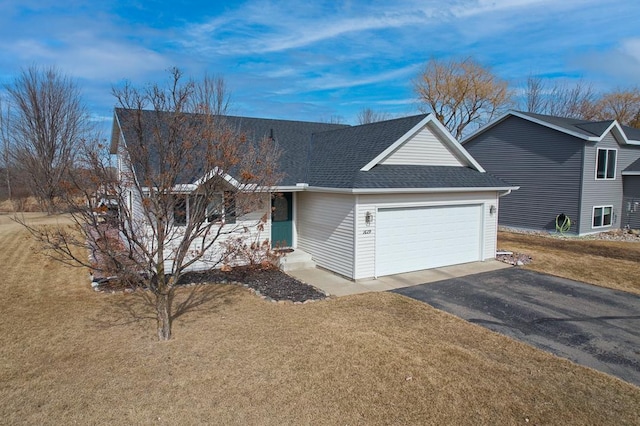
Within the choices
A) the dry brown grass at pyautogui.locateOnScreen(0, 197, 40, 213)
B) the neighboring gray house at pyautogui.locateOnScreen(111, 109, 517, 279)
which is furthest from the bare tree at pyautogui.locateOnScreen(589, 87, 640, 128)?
the dry brown grass at pyautogui.locateOnScreen(0, 197, 40, 213)

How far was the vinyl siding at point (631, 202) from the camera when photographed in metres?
21.0

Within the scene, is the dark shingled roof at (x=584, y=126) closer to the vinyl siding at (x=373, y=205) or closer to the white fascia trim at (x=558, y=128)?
the white fascia trim at (x=558, y=128)

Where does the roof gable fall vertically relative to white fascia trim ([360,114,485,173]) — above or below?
above

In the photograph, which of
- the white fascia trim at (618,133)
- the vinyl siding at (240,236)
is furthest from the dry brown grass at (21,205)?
the white fascia trim at (618,133)

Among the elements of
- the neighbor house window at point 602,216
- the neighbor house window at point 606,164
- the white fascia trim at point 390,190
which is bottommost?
the neighbor house window at point 602,216

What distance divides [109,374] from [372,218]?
23.8ft

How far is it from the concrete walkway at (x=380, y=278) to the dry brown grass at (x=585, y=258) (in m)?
1.85

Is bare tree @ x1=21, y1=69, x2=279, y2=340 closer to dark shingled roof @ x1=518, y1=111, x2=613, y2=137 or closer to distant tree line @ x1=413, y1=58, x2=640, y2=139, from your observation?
dark shingled roof @ x1=518, y1=111, x2=613, y2=137

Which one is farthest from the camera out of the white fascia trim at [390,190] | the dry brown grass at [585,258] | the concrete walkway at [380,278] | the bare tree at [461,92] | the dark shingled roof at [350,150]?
the bare tree at [461,92]

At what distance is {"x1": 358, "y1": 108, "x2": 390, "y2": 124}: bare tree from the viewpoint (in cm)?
4612

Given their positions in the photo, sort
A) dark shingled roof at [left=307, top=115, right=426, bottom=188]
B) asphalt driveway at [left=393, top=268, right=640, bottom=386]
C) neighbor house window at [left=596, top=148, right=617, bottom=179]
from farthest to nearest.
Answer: neighbor house window at [left=596, top=148, right=617, bottom=179] → dark shingled roof at [left=307, top=115, right=426, bottom=188] → asphalt driveway at [left=393, top=268, right=640, bottom=386]

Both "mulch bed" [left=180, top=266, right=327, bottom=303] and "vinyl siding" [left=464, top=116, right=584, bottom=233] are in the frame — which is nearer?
"mulch bed" [left=180, top=266, right=327, bottom=303]

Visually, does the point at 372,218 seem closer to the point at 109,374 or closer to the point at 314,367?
the point at 314,367

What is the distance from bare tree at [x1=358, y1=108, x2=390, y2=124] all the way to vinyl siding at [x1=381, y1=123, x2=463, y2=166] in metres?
33.7
